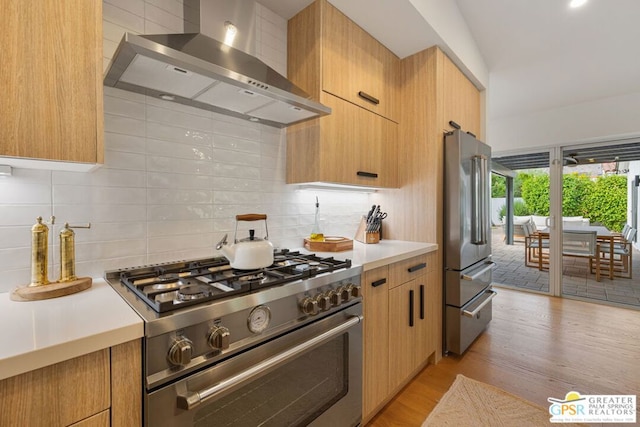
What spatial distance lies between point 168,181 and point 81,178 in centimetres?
33

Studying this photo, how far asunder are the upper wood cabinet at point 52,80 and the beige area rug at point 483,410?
6.82 feet

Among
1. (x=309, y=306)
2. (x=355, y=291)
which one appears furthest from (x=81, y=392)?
(x=355, y=291)

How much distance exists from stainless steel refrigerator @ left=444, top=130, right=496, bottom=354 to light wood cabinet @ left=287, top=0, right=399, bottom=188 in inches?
23.3

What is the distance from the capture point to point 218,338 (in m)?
0.87

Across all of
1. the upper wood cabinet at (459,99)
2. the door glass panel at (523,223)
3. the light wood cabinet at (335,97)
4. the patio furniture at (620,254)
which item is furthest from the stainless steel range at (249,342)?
the patio furniture at (620,254)

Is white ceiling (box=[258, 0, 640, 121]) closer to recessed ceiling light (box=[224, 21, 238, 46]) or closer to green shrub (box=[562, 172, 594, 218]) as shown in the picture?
recessed ceiling light (box=[224, 21, 238, 46])

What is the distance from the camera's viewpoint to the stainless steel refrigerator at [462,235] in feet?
7.37

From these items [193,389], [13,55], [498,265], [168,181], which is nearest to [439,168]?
[168,181]

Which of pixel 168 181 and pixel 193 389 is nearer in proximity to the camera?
pixel 193 389

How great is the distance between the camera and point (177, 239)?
4.75 ft

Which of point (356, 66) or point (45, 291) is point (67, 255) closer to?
point (45, 291)

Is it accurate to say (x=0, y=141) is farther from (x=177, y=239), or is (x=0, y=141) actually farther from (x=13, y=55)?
(x=177, y=239)

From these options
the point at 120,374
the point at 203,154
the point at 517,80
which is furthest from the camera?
the point at 517,80

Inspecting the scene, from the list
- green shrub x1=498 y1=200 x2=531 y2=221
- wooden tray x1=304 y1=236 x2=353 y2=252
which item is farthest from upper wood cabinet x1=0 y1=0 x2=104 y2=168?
green shrub x1=498 y1=200 x2=531 y2=221
